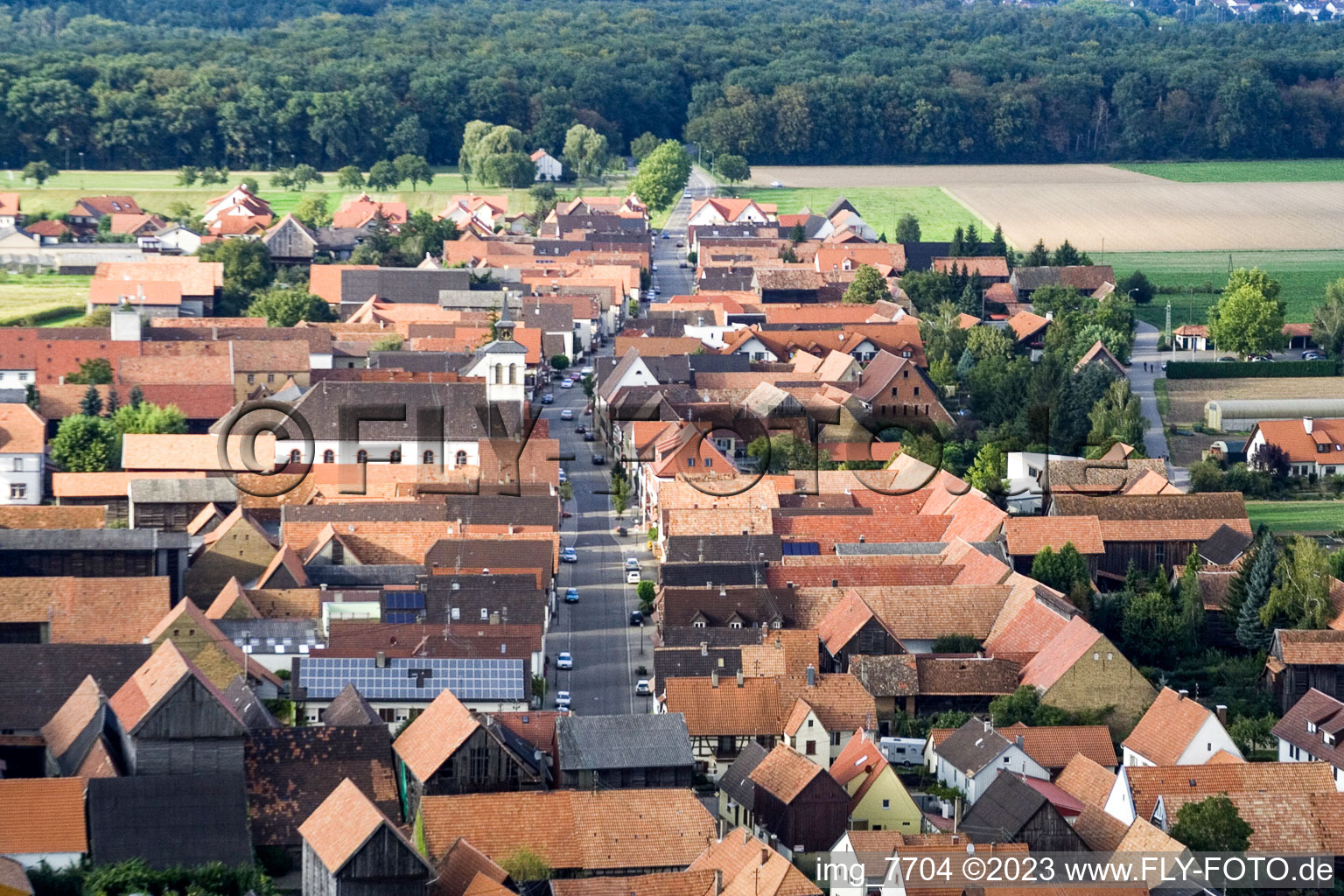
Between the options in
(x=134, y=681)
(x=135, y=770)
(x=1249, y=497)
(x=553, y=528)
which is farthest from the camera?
Result: (x=1249, y=497)

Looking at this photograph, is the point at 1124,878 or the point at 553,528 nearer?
the point at 1124,878

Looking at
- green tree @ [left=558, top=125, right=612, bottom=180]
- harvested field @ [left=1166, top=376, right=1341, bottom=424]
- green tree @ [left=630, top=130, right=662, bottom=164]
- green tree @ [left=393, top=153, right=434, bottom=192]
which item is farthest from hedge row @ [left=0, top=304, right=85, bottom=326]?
green tree @ [left=630, top=130, right=662, bottom=164]

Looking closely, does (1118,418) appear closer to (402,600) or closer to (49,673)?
(402,600)

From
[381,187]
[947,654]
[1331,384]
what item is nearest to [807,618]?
[947,654]

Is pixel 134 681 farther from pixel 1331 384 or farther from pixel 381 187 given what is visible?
pixel 381 187

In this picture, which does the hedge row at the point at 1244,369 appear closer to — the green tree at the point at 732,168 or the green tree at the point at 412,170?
the green tree at the point at 732,168

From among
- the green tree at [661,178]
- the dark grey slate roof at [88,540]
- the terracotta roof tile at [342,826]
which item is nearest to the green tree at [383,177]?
the green tree at [661,178]

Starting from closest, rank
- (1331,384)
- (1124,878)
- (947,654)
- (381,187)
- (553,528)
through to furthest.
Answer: (1124,878)
(947,654)
(553,528)
(1331,384)
(381,187)
